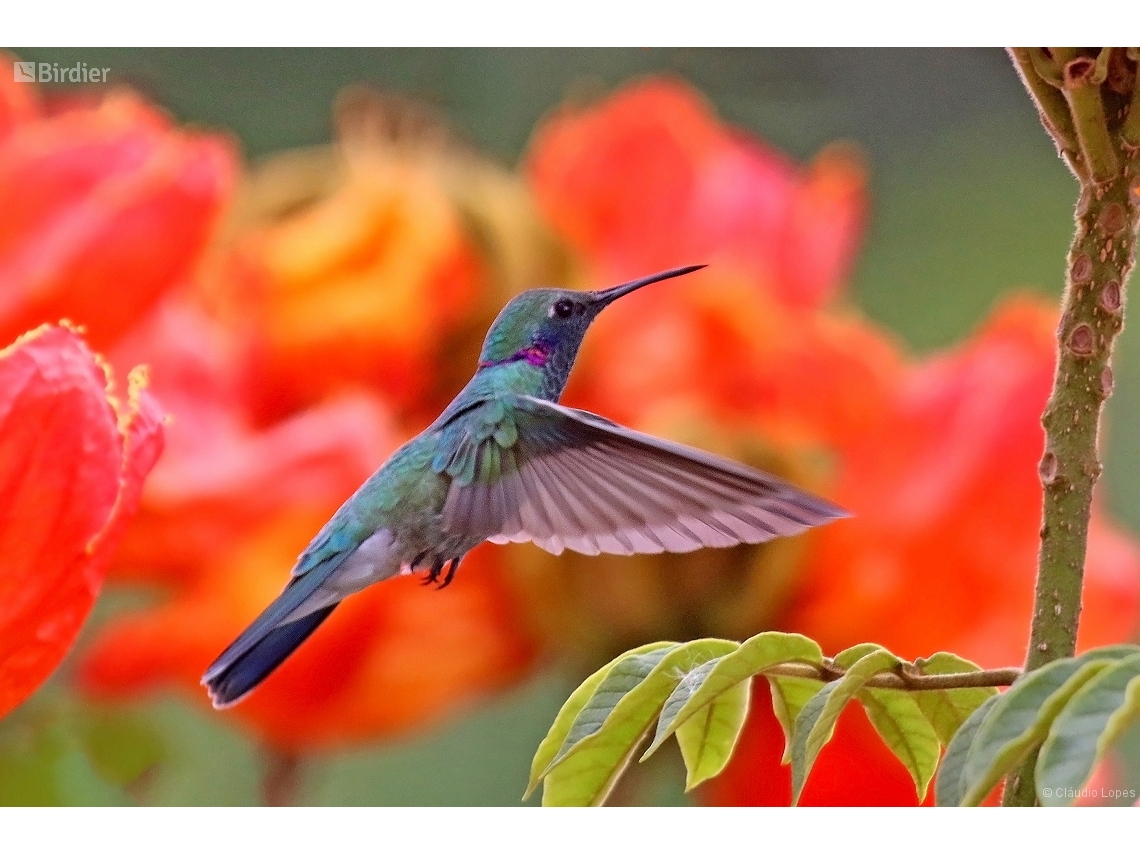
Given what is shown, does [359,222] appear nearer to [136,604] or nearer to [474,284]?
[474,284]

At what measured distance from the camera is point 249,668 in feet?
1.35

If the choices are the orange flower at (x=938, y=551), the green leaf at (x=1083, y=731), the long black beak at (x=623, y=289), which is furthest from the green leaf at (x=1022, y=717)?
the orange flower at (x=938, y=551)

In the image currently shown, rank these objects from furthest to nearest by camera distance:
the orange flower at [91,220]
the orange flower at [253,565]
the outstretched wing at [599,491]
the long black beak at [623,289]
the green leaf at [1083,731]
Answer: the orange flower at [253,565], the orange flower at [91,220], the long black beak at [623,289], the outstretched wing at [599,491], the green leaf at [1083,731]

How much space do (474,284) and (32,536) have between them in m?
0.40

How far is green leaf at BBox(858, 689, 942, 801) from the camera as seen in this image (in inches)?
11.7

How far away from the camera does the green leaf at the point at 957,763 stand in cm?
23

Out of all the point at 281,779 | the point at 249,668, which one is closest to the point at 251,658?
the point at 249,668

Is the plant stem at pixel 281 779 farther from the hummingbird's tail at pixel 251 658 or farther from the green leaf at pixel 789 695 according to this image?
the green leaf at pixel 789 695

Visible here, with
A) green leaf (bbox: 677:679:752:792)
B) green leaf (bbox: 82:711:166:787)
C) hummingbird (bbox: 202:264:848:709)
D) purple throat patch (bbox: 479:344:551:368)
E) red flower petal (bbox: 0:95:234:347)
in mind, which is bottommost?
green leaf (bbox: 82:711:166:787)

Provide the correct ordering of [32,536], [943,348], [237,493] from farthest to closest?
1. [943,348]
2. [237,493]
3. [32,536]

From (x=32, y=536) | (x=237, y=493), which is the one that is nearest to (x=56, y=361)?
(x=32, y=536)

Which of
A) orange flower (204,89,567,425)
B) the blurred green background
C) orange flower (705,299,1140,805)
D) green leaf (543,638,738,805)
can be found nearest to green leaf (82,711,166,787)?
the blurred green background

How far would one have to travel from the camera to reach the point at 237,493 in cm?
66

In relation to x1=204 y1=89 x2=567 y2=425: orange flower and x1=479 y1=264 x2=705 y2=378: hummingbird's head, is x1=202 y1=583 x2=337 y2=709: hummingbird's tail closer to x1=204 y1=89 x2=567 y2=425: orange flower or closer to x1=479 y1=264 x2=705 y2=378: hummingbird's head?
x1=479 y1=264 x2=705 y2=378: hummingbird's head
